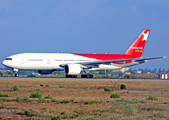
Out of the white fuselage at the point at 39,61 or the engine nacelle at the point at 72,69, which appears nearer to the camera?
the white fuselage at the point at 39,61

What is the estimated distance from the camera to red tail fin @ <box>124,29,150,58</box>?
57.4m

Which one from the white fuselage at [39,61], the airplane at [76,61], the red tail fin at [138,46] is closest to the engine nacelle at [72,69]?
the airplane at [76,61]

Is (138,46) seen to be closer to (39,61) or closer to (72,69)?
(72,69)

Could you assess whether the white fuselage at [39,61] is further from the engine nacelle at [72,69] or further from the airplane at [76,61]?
the engine nacelle at [72,69]

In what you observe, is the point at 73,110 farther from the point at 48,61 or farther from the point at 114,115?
the point at 48,61

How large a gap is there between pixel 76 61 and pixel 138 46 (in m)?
14.3

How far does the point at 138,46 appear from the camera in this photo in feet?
190

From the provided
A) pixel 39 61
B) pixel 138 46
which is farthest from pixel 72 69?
pixel 138 46

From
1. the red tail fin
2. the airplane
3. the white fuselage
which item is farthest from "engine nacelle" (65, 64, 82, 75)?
the red tail fin

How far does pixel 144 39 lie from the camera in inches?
2308

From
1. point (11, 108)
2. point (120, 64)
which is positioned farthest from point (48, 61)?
point (11, 108)

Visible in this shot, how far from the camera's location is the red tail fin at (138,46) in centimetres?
5742

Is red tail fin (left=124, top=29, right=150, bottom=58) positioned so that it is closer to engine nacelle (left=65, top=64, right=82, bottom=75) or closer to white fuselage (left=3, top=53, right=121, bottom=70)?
white fuselage (left=3, top=53, right=121, bottom=70)

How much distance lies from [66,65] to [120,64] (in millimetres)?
12251
